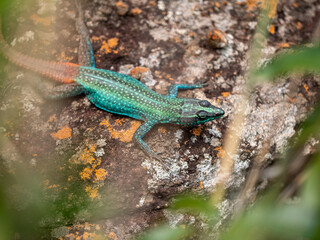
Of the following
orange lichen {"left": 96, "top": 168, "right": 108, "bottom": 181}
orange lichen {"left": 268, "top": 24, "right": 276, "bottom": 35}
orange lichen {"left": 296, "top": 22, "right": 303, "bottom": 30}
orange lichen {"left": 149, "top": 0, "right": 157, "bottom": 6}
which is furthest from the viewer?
orange lichen {"left": 296, "top": 22, "right": 303, "bottom": 30}

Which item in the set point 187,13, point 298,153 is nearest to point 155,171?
point 298,153

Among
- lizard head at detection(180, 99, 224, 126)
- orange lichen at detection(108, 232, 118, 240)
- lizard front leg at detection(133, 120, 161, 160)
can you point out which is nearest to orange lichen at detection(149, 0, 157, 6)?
lizard head at detection(180, 99, 224, 126)

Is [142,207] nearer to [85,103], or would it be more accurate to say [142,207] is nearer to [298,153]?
[85,103]

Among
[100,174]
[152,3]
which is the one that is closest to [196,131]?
[100,174]

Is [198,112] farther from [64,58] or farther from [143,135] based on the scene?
[64,58]

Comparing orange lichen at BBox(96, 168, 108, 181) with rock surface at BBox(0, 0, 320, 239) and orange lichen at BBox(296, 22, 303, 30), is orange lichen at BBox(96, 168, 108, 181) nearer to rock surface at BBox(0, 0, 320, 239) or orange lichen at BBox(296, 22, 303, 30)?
rock surface at BBox(0, 0, 320, 239)

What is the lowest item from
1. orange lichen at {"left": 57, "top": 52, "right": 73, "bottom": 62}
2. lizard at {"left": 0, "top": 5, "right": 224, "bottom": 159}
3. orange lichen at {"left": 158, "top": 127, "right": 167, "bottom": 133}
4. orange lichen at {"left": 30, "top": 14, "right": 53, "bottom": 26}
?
orange lichen at {"left": 158, "top": 127, "right": 167, "bottom": 133}
